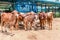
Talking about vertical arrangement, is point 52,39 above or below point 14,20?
below

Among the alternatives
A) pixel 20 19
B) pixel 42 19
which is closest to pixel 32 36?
pixel 20 19

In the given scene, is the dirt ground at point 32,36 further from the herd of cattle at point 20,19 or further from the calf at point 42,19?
the calf at point 42,19

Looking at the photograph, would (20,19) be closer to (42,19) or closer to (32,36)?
(42,19)

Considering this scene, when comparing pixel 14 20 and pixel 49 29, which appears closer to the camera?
pixel 14 20

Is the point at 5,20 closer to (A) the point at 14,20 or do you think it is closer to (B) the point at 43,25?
(A) the point at 14,20

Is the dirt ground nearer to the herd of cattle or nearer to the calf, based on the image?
the herd of cattle

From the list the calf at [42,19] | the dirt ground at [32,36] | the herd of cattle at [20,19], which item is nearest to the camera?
the dirt ground at [32,36]

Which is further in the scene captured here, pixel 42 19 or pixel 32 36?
pixel 42 19

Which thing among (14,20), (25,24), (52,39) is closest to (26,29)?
(25,24)

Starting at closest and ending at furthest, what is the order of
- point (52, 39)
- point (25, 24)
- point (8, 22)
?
1. point (52, 39)
2. point (8, 22)
3. point (25, 24)

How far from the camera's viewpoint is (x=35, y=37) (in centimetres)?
1073

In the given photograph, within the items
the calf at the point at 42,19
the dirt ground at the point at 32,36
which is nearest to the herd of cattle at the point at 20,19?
the calf at the point at 42,19

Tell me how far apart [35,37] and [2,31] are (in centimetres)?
211

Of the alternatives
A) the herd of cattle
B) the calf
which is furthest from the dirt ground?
the calf
